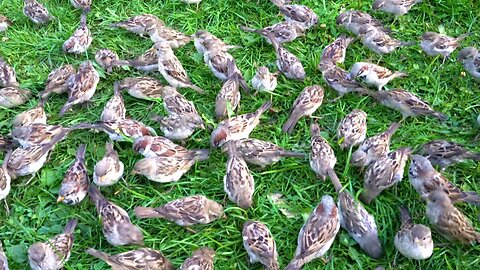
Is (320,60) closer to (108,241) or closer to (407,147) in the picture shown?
(407,147)

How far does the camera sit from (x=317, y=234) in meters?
4.55

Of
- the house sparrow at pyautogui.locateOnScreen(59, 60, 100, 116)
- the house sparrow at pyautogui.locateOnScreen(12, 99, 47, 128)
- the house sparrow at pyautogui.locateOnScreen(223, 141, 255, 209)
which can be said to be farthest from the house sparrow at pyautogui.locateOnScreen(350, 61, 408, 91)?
the house sparrow at pyautogui.locateOnScreen(12, 99, 47, 128)

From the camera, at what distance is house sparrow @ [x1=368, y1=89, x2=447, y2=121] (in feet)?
18.7

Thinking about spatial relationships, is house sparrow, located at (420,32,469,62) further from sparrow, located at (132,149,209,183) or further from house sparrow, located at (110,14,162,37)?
house sparrow, located at (110,14,162,37)

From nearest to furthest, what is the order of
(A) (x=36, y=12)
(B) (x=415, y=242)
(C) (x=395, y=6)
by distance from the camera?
(B) (x=415, y=242)
(C) (x=395, y=6)
(A) (x=36, y=12)

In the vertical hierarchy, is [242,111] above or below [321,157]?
below

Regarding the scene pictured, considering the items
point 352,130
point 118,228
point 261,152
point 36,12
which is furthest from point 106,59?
point 352,130

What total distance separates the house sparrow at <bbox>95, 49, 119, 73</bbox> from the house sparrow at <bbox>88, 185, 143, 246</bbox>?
2085 millimetres

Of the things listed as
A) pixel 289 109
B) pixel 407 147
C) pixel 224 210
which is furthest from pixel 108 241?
pixel 407 147

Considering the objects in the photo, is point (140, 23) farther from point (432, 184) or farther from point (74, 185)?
point (432, 184)

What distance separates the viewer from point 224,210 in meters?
4.99

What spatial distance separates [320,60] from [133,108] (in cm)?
212

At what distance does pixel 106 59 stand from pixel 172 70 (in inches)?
33.6

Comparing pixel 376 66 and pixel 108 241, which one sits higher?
pixel 376 66
